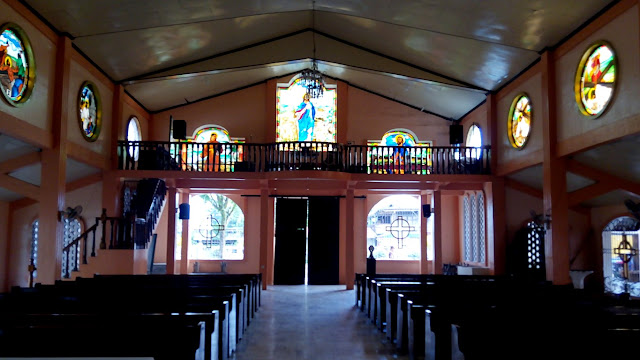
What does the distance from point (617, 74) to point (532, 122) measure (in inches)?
128

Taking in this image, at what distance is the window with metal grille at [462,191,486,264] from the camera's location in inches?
591

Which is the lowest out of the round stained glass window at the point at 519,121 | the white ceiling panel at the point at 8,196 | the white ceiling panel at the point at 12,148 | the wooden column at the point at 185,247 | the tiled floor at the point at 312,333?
the tiled floor at the point at 312,333

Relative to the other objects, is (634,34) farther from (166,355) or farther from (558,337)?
(166,355)

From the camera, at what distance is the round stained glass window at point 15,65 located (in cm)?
830

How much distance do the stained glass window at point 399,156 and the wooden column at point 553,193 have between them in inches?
143

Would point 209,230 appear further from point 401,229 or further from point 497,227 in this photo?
point 497,227

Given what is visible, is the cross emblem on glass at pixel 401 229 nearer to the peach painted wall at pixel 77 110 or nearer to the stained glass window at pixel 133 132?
the stained glass window at pixel 133 132

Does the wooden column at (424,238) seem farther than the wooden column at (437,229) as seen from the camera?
Yes

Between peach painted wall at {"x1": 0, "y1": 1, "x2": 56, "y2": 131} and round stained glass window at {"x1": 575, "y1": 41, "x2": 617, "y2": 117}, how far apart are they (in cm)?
999

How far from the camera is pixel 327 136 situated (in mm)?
16734

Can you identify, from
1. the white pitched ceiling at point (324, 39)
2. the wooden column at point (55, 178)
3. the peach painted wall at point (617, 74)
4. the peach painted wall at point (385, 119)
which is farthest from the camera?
the peach painted wall at point (385, 119)

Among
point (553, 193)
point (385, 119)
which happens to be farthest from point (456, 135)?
point (553, 193)

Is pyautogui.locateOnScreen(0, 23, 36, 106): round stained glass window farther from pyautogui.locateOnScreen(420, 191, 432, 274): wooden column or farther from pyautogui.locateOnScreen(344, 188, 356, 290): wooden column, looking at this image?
pyautogui.locateOnScreen(420, 191, 432, 274): wooden column

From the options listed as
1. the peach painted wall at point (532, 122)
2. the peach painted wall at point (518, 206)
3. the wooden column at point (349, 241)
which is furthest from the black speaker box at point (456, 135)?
the wooden column at point (349, 241)
